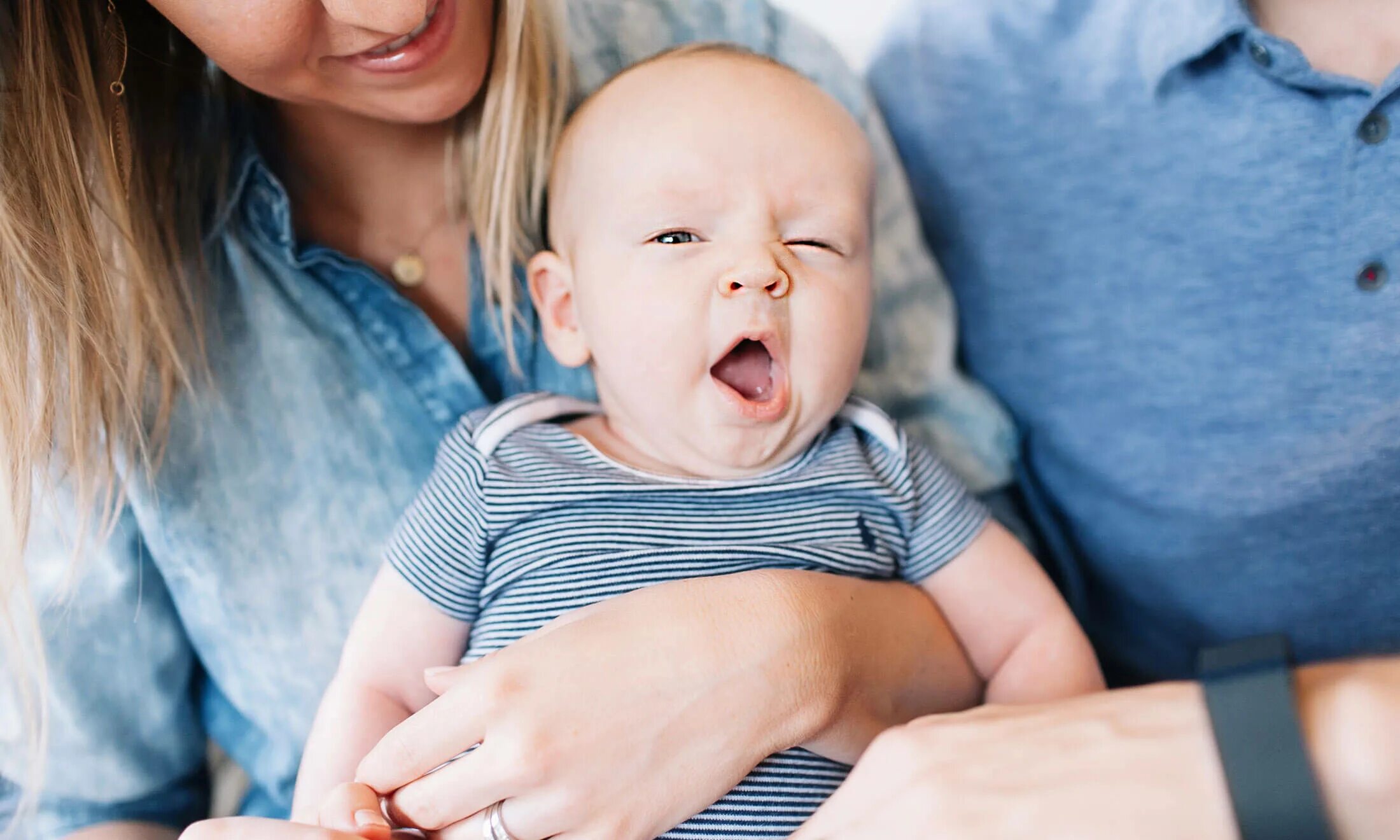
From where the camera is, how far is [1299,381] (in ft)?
3.97

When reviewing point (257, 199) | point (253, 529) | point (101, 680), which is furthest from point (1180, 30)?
point (101, 680)

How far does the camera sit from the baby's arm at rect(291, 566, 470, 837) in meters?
1.05

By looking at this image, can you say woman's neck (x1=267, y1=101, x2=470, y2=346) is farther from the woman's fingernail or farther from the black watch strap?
the black watch strap

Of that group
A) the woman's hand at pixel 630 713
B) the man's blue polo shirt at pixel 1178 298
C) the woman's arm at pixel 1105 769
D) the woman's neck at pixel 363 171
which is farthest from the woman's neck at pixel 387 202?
the woman's arm at pixel 1105 769

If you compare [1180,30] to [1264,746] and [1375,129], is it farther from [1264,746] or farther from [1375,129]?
[1264,746]

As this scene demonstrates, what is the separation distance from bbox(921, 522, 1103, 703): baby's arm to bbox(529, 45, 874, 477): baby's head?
0.24 meters

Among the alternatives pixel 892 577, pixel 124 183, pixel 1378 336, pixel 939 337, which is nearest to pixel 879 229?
pixel 939 337

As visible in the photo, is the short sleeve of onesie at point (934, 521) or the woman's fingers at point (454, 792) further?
the short sleeve of onesie at point (934, 521)

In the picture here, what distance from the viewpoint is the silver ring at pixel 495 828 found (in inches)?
35.4

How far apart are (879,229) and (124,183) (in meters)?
0.92

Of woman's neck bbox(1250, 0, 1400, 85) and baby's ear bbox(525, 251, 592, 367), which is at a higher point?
woman's neck bbox(1250, 0, 1400, 85)

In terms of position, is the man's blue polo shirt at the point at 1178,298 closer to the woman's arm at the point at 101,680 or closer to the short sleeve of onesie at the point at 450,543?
the short sleeve of onesie at the point at 450,543

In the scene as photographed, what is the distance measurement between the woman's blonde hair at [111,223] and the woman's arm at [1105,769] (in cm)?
67

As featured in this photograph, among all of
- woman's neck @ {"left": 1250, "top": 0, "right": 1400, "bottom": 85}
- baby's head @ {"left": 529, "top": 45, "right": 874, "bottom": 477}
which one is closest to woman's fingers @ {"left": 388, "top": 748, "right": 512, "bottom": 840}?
baby's head @ {"left": 529, "top": 45, "right": 874, "bottom": 477}
